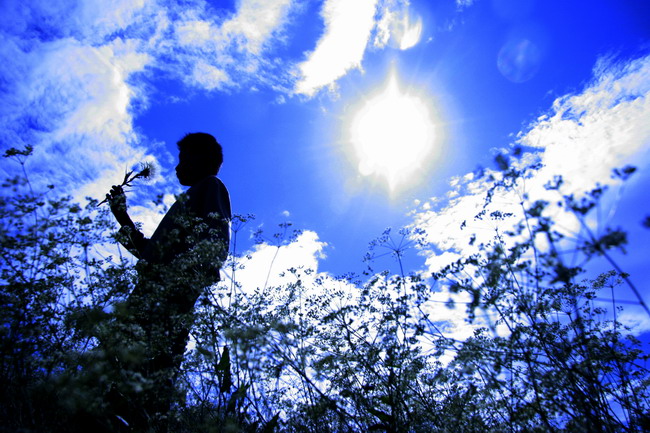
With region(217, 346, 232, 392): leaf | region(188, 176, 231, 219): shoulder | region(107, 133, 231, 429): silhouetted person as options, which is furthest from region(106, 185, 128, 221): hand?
region(217, 346, 232, 392): leaf

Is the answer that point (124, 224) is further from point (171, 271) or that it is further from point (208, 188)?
point (171, 271)

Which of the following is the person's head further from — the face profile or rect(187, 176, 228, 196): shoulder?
rect(187, 176, 228, 196): shoulder

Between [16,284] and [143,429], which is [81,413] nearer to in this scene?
[143,429]

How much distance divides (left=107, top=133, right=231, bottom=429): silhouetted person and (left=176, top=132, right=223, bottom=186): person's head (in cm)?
1

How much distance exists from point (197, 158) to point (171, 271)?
2121 mm

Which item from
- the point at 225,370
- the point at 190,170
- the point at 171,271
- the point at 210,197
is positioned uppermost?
the point at 190,170

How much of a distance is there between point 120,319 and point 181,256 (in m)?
0.81

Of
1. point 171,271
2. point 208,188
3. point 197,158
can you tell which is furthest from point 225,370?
point 197,158

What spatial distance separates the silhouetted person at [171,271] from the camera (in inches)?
93.2

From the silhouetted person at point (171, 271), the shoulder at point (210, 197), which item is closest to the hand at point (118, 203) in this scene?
the silhouetted person at point (171, 271)

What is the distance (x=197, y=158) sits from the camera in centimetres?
427

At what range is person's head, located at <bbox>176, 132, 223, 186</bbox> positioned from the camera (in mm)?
4238

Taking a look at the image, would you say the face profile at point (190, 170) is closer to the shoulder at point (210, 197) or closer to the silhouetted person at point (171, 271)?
the silhouetted person at point (171, 271)

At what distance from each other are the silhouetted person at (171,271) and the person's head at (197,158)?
1cm
